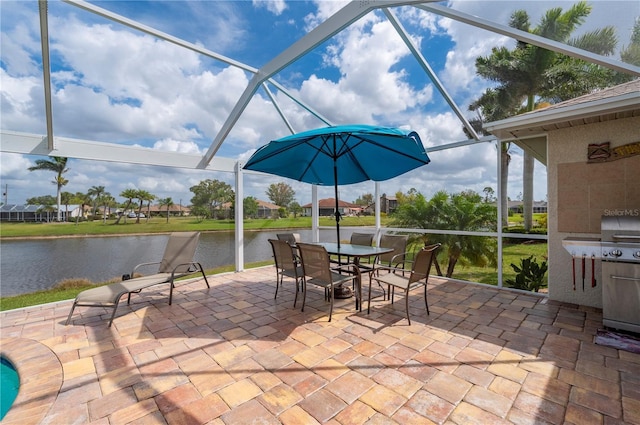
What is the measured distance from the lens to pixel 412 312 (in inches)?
160

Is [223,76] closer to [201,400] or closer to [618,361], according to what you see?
[201,400]

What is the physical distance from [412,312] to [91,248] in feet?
19.6

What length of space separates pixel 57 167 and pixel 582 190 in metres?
8.31

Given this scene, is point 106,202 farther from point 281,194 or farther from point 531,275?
point 531,275

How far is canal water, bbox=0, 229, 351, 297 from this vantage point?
15.5 feet

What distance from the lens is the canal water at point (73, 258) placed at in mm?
4719

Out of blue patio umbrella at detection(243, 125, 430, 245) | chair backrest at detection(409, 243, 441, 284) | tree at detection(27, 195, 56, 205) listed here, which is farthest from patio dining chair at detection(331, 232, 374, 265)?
tree at detection(27, 195, 56, 205)

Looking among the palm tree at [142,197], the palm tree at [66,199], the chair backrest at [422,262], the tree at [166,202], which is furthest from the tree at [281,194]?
the chair backrest at [422,262]

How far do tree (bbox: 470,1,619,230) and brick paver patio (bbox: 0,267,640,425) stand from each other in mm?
8604

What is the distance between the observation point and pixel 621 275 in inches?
128

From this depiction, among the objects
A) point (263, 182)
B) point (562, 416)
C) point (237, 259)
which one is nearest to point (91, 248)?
point (237, 259)

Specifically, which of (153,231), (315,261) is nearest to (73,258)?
(153,231)

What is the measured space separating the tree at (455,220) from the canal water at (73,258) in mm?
5017

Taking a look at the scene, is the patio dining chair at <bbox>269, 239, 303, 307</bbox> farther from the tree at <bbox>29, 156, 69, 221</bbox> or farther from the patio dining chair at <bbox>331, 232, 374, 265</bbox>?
the tree at <bbox>29, 156, 69, 221</bbox>
